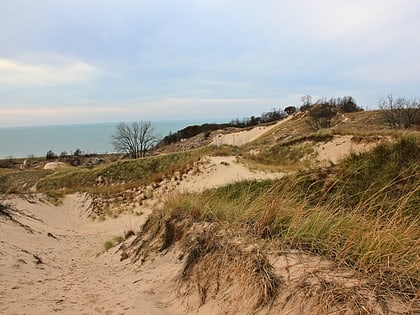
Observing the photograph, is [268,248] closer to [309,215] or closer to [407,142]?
[309,215]

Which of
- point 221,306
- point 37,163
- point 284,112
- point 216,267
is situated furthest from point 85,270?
point 284,112

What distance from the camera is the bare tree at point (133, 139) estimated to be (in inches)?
2359

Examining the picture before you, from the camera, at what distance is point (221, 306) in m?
3.83

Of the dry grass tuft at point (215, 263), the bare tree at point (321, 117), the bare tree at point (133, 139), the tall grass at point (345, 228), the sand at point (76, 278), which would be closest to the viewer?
the tall grass at point (345, 228)

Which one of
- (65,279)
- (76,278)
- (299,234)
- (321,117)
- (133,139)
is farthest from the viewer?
(133,139)

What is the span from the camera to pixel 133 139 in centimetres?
6072

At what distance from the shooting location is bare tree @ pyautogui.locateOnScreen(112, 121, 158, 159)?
197 ft

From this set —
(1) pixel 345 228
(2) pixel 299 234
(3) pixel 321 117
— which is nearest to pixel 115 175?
(2) pixel 299 234

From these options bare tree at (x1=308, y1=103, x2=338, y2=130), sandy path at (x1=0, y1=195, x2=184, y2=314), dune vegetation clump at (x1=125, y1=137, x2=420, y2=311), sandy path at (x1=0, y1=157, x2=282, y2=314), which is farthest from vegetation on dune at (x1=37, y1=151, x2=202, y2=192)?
bare tree at (x1=308, y1=103, x2=338, y2=130)

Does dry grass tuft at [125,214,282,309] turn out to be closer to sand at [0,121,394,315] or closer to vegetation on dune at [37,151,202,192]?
sand at [0,121,394,315]

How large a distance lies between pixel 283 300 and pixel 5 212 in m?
10.0

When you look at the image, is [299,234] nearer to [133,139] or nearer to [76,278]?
[76,278]

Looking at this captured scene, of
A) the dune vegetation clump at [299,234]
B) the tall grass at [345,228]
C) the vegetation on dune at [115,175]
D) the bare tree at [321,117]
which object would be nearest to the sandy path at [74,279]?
the dune vegetation clump at [299,234]

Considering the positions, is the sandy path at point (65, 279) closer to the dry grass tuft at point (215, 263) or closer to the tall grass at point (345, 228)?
the dry grass tuft at point (215, 263)
